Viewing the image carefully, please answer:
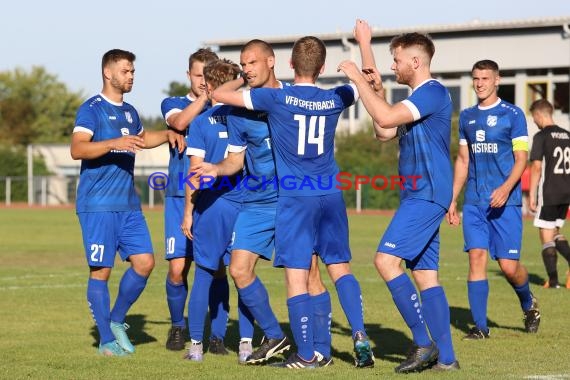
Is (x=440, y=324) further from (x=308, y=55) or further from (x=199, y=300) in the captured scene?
(x=308, y=55)

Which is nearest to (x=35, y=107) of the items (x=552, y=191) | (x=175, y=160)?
(x=552, y=191)

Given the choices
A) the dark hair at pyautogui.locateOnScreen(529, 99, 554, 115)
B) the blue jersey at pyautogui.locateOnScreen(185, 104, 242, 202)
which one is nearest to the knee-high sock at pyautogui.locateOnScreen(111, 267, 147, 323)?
the blue jersey at pyautogui.locateOnScreen(185, 104, 242, 202)

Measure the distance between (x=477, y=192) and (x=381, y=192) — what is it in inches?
1257

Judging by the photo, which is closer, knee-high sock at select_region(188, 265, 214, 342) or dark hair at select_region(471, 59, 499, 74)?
knee-high sock at select_region(188, 265, 214, 342)

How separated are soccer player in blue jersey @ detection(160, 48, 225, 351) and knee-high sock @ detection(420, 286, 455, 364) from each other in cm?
219

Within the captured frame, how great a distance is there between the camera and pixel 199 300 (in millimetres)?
8703

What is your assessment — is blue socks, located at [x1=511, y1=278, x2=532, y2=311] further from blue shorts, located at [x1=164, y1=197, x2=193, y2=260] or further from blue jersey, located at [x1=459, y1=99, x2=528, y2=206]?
blue shorts, located at [x1=164, y1=197, x2=193, y2=260]

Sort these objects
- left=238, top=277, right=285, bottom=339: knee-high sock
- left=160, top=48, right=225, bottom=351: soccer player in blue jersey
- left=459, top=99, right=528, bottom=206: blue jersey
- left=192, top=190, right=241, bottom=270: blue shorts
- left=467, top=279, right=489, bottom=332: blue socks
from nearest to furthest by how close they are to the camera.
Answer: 1. left=238, top=277, right=285, bottom=339: knee-high sock
2. left=192, top=190, right=241, bottom=270: blue shorts
3. left=160, top=48, right=225, bottom=351: soccer player in blue jersey
4. left=467, top=279, right=489, bottom=332: blue socks
5. left=459, top=99, right=528, bottom=206: blue jersey

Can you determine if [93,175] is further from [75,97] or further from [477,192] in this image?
[75,97]

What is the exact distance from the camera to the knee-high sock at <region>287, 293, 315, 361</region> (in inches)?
313

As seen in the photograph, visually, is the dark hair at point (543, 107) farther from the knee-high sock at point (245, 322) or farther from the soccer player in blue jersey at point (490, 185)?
the knee-high sock at point (245, 322)

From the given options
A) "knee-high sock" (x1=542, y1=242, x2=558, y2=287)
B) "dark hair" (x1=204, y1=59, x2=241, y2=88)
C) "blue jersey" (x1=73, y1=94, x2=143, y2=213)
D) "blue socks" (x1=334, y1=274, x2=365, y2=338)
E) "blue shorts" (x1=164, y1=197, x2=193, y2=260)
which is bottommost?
"knee-high sock" (x1=542, y1=242, x2=558, y2=287)

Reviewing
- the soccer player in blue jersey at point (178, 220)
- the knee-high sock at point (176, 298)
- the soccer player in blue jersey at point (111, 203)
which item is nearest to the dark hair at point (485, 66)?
the soccer player in blue jersey at point (178, 220)

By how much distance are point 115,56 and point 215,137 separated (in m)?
1.16
